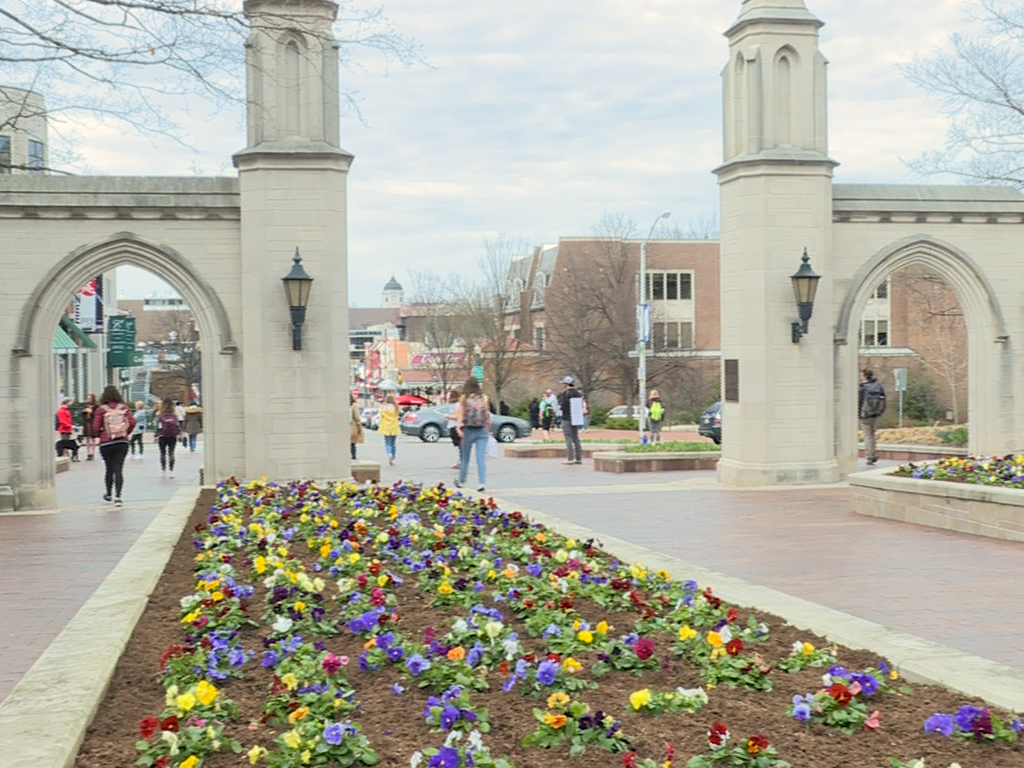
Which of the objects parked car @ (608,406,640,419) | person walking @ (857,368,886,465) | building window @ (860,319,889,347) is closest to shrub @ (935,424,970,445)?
person walking @ (857,368,886,465)

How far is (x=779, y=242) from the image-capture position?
56.6ft

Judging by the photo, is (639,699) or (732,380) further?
(732,380)

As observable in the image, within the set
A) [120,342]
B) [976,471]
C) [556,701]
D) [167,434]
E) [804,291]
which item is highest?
[120,342]

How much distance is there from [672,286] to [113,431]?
175 ft

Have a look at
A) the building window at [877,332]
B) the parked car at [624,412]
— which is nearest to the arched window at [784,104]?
the parked car at [624,412]

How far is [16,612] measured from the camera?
828 centimetres

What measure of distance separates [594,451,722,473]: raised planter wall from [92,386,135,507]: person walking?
29.7ft

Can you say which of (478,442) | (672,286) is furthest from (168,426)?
(672,286)

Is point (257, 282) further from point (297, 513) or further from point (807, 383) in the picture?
point (807, 383)

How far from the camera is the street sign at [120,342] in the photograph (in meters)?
56.0

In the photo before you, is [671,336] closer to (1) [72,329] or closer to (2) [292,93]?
(1) [72,329]

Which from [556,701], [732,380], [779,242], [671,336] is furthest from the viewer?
[671,336]

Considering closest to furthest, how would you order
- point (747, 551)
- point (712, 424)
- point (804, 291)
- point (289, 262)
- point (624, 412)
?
point (747, 551) → point (289, 262) → point (804, 291) → point (712, 424) → point (624, 412)

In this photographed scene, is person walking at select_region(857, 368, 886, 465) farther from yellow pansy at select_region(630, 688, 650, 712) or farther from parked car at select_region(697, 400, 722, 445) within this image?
yellow pansy at select_region(630, 688, 650, 712)
